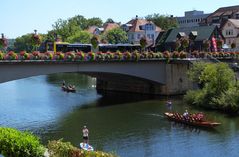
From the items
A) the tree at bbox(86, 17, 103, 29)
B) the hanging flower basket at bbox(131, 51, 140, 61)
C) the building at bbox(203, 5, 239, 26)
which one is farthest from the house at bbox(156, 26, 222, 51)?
the tree at bbox(86, 17, 103, 29)

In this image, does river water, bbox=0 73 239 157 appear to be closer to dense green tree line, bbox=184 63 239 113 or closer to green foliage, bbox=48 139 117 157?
dense green tree line, bbox=184 63 239 113

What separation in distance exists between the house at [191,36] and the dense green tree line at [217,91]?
45909mm

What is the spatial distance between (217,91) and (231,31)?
6623 cm

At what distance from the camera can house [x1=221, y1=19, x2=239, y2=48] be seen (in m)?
121

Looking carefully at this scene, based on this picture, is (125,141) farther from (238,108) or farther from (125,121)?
(238,108)

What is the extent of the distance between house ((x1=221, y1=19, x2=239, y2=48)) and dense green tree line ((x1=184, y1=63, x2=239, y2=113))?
5957 cm

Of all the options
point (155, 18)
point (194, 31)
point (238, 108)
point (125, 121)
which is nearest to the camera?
point (125, 121)

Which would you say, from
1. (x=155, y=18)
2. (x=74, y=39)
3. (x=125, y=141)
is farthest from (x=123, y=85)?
(x=155, y=18)

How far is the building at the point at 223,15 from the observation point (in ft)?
511

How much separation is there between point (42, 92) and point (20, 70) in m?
27.9

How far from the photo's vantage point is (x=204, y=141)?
142 ft

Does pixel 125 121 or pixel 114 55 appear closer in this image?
pixel 125 121

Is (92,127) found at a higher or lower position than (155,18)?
lower

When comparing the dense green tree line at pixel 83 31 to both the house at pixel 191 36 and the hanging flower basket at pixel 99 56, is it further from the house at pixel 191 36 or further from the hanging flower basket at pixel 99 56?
the hanging flower basket at pixel 99 56
